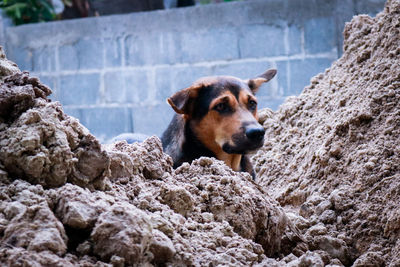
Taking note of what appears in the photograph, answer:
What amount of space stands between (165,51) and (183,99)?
2.88m

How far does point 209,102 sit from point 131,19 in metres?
3.10

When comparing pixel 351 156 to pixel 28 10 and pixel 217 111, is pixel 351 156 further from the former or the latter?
pixel 28 10

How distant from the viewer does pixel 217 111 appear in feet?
10.6

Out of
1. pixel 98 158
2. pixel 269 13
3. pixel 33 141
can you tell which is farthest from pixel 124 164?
pixel 269 13

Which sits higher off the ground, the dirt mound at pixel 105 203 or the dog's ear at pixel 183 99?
the dirt mound at pixel 105 203

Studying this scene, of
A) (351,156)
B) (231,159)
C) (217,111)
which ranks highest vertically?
(351,156)

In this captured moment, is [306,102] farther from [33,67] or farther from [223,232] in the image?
[33,67]

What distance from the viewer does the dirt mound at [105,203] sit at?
106cm

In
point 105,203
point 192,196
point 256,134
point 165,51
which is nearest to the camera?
point 105,203

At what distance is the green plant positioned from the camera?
7062mm

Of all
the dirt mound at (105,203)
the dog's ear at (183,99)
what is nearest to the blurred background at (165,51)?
the dog's ear at (183,99)

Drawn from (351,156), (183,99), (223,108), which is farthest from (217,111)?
(351,156)

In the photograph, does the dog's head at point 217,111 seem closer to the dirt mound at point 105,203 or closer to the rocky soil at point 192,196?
the rocky soil at point 192,196

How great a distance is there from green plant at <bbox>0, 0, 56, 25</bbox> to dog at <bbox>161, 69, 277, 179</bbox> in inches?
173
